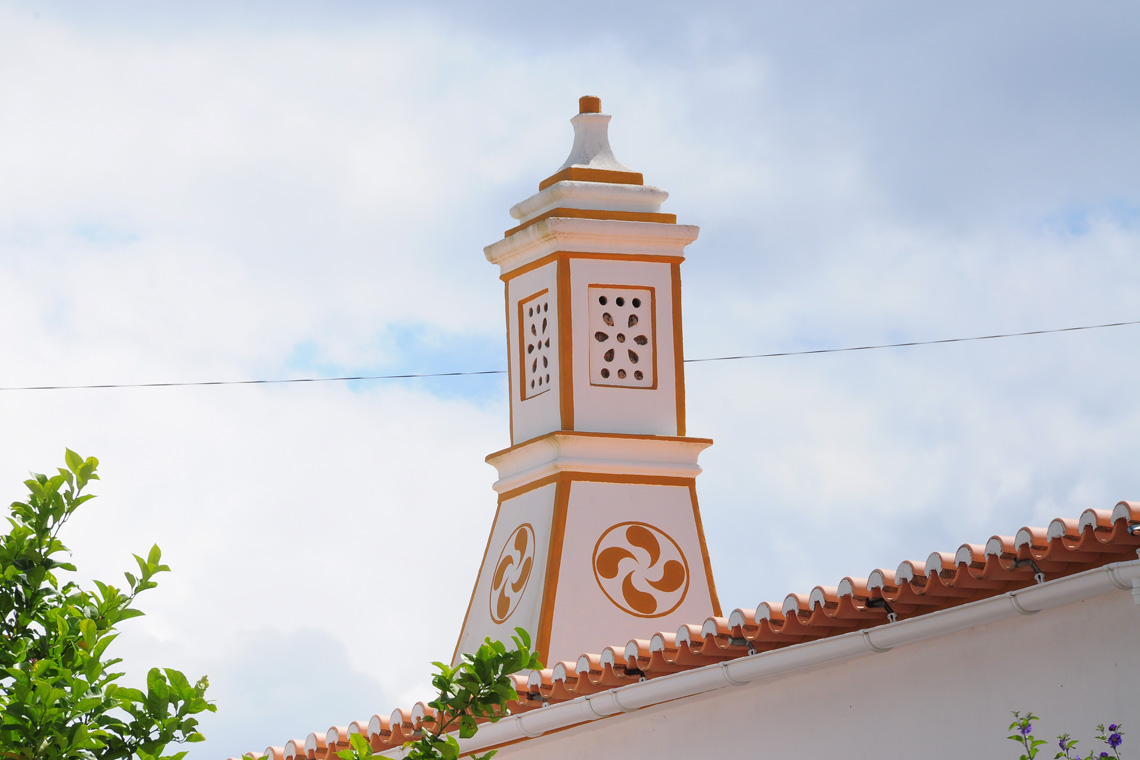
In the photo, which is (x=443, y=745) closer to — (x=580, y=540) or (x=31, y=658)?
→ (x=31, y=658)

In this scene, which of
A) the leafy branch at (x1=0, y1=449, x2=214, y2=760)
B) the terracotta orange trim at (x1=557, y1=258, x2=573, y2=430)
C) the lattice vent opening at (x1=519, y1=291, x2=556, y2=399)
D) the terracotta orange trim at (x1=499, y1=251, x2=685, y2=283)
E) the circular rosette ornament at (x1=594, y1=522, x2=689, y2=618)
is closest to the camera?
the leafy branch at (x1=0, y1=449, x2=214, y2=760)

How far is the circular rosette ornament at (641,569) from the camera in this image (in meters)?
13.0

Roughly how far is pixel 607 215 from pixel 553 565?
2.77m

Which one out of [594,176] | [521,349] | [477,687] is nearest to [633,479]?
[521,349]

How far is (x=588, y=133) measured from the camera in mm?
14438

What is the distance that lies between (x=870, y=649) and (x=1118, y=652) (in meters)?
1.17

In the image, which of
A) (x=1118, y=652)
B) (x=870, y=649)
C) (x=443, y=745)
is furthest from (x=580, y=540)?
(x=443, y=745)

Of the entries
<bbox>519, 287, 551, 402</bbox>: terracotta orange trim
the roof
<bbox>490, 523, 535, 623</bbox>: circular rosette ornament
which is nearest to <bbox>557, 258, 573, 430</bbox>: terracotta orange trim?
<bbox>519, 287, 551, 402</bbox>: terracotta orange trim

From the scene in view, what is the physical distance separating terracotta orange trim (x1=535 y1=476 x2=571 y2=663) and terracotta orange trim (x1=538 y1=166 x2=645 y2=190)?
2425 mm

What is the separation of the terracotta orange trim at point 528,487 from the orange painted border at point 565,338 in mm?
479

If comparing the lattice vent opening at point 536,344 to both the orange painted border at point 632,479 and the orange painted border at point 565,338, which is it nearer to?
the orange painted border at point 565,338

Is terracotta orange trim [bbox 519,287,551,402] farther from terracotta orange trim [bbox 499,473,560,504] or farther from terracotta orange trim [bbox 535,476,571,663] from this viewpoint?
terracotta orange trim [bbox 535,476,571,663]

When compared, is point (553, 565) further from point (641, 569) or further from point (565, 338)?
point (565, 338)

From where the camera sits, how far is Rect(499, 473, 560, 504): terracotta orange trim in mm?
13292
